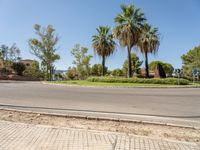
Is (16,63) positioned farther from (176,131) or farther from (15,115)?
(176,131)

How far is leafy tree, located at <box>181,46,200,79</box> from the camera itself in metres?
54.4

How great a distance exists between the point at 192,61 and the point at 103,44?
1394 inches

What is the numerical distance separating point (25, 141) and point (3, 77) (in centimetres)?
5054

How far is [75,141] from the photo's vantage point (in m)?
4.52

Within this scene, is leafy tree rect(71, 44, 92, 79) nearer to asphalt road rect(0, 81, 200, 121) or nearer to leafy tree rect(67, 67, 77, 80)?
leafy tree rect(67, 67, 77, 80)

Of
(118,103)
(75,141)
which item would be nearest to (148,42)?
(118,103)

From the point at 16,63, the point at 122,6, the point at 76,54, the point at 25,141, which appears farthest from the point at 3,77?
the point at 25,141

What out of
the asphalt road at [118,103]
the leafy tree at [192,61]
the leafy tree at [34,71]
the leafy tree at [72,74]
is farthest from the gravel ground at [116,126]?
the leafy tree at [72,74]

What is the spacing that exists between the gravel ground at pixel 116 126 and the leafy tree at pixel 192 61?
51635 mm

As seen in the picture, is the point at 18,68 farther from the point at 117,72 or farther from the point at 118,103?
the point at 118,103

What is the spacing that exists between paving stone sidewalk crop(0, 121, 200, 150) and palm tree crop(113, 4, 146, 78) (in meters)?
28.6

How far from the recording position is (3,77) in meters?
49.9

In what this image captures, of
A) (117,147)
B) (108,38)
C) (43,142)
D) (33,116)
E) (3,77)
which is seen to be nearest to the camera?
(117,147)

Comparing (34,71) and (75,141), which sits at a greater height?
(34,71)
